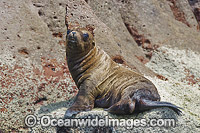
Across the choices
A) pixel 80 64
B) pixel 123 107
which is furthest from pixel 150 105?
pixel 80 64

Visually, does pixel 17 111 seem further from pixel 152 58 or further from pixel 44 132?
pixel 152 58

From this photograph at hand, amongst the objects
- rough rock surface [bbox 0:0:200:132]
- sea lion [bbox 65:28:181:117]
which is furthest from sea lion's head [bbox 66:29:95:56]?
rough rock surface [bbox 0:0:200:132]

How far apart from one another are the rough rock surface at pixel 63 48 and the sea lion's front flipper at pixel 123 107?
280 millimetres

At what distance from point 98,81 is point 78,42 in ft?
2.65

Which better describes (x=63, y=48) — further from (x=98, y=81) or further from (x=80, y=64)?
(x=98, y=81)

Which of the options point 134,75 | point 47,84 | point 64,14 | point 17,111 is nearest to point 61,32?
point 64,14

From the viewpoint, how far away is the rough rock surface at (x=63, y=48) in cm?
643

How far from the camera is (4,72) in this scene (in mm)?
6641

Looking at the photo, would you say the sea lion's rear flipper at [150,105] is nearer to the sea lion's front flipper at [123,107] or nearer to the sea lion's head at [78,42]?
the sea lion's front flipper at [123,107]

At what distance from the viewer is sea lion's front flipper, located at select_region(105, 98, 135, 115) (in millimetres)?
4805

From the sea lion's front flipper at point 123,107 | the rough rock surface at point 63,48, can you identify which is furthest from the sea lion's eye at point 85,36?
the rough rock surface at point 63,48

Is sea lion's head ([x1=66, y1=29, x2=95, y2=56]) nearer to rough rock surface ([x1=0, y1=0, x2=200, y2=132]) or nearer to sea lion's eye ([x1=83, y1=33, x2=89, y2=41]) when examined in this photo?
sea lion's eye ([x1=83, y1=33, x2=89, y2=41])

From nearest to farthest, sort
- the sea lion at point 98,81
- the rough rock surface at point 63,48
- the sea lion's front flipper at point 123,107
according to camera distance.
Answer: the sea lion's front flipper at point 123,107 < the sea lion at point 98,81 < the rough rock surface at point 63,48

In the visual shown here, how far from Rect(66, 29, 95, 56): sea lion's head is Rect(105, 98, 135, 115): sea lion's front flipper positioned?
1.22m
